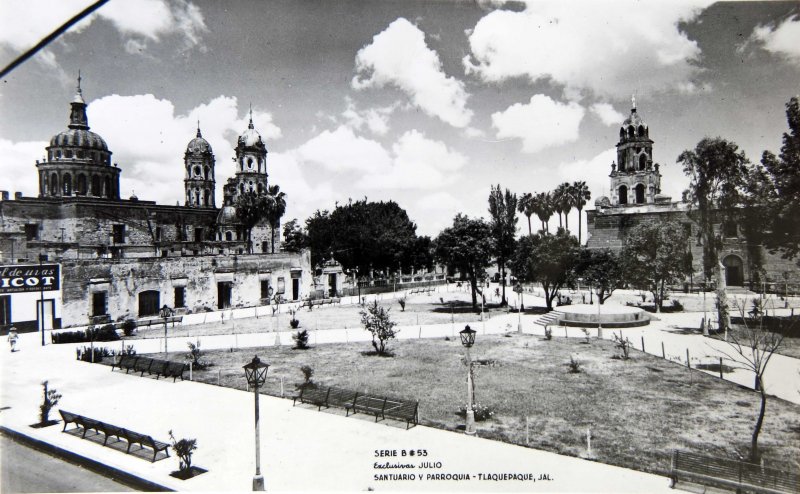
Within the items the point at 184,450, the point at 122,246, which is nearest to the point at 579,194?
the point at 122,246

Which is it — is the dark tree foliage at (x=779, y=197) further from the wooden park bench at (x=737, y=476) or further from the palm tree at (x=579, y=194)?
the palm tree at (x=579, y=194)

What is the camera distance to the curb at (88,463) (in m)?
8.91

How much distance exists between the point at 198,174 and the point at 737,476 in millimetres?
53933

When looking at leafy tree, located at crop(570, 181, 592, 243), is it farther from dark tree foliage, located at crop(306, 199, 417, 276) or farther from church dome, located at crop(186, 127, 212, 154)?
church dome, located at crop(186, 127, 212, 154)

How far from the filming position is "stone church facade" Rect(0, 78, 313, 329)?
26.3 metres

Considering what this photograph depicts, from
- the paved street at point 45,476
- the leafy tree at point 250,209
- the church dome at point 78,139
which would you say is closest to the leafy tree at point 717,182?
the paved street at point 45,476

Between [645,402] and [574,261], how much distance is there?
58.4 feet

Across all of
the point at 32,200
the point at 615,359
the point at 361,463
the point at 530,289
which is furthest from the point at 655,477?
the point at 32,200

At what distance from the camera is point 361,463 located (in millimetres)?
9508

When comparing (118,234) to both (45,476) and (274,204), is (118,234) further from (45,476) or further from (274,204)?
(45,476)

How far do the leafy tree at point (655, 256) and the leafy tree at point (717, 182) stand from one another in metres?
6.20

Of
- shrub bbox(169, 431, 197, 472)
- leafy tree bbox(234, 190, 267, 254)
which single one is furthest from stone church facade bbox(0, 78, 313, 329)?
shrub bbox(169, 431, 197, 472)

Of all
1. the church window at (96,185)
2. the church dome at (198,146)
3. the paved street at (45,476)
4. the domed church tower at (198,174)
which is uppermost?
the church dome at (198,146)

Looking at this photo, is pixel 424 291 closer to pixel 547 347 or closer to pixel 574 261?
pixel 574 261
